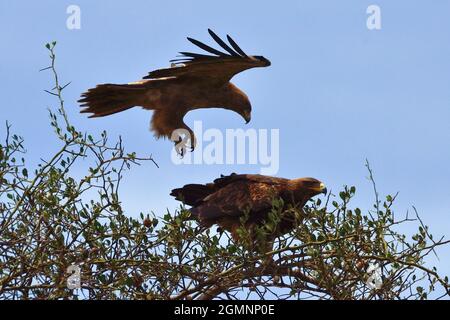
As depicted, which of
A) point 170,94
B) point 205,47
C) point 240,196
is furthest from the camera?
point 170,94

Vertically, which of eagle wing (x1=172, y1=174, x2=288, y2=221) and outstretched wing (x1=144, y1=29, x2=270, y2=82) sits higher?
outstretched wing (x1=144, y1=29, x2=270, y2=82)

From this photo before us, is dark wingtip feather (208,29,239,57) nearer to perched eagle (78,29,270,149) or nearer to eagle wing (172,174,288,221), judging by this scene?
perched eagle (78,29,270,149)

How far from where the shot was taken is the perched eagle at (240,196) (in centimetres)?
762

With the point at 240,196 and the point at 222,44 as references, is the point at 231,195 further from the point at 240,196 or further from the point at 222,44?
the point at 222,44

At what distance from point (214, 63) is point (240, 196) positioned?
4.88 ft

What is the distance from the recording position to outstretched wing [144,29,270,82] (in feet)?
28.0

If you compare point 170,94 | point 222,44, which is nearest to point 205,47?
point 222,44

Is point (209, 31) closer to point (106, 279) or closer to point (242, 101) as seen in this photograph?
point (242, 101)

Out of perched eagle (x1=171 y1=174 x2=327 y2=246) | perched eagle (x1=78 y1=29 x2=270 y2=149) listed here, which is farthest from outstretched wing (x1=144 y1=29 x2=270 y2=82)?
perched eagle (x1=171 y1=174 x2=327 y2=246)

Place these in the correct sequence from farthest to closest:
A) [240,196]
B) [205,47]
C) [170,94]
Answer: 1. [170,94]
2. [205,47]
3. [240,196]

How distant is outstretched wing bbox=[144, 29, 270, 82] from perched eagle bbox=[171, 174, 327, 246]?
3.77 feet

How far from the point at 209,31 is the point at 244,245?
2.66m

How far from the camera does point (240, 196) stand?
314 inches
